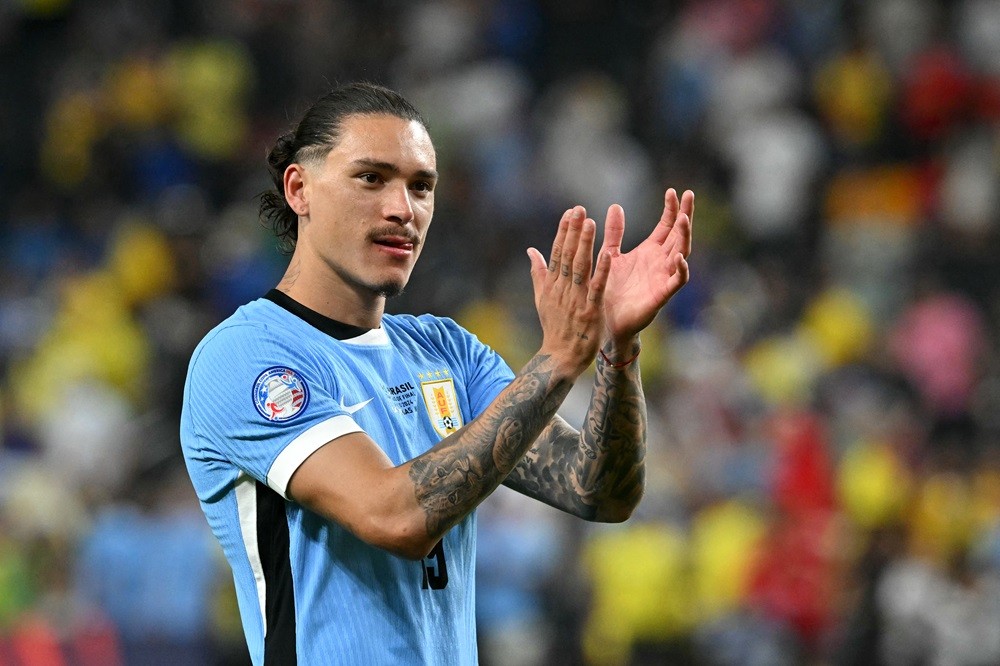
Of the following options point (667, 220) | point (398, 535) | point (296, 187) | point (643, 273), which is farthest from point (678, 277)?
point (296, 187)

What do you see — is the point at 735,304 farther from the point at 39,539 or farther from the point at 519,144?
the point at 39,539

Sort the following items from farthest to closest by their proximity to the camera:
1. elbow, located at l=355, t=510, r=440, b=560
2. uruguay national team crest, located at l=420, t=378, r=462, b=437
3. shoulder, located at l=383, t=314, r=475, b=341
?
shoulder, located at l=383, t=314, r=475, b=341 < uruguay national team crest, located at l=420, t=378, r=462, b=437 < elbow, located at l=355, t=510, r=440, b=560

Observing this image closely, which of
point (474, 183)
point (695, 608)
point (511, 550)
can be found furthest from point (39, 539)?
point (474, 183)

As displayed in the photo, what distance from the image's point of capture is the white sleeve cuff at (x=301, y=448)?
2.77 metres

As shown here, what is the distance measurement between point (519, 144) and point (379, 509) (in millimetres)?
9261

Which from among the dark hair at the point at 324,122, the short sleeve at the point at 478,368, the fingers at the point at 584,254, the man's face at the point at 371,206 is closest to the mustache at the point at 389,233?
the man's face at the point at 371,206

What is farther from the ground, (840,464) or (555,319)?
(840,464)

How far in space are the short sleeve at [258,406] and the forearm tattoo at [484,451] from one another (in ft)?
0.65

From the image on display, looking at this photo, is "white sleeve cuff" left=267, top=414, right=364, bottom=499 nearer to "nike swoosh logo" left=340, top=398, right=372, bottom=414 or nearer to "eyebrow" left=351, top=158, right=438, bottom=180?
"nike swoosh logo" left=340, top=398, right=372, bottom=414

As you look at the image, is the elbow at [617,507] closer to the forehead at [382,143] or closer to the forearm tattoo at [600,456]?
the forearm tattoo at [600,456]

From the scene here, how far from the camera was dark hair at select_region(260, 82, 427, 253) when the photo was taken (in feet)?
10.5

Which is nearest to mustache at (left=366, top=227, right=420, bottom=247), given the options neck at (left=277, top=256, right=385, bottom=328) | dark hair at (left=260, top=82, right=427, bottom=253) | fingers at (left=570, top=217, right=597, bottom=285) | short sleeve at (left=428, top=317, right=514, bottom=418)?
neck at (left=277, top=256, right=385, bottom=328)

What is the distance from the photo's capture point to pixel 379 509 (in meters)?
2.67

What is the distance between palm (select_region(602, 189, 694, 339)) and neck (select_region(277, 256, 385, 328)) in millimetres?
525
